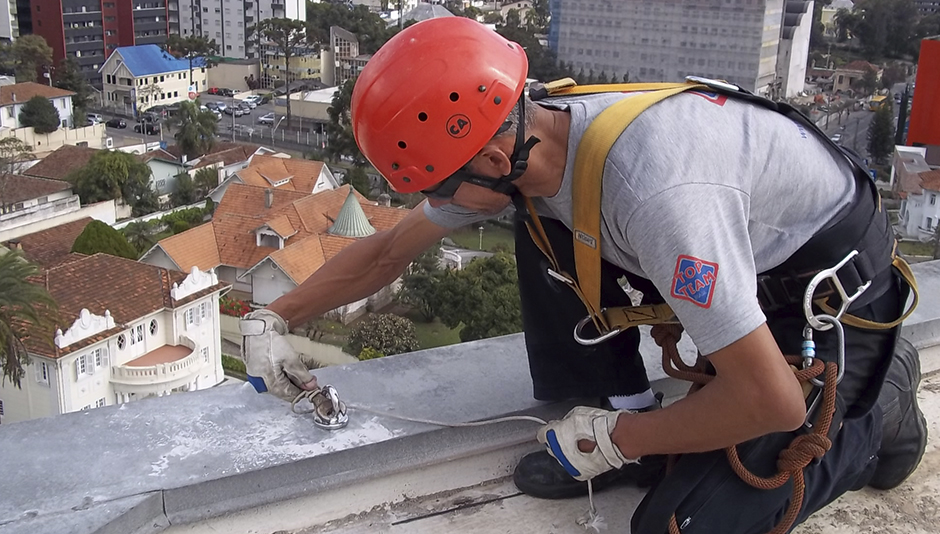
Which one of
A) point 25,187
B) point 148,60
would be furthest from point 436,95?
point 148,60

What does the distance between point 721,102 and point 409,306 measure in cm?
1393

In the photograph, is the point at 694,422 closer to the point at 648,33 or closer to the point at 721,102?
the point at 721,102

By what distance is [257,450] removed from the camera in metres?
1.62

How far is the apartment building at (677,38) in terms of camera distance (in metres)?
32.5

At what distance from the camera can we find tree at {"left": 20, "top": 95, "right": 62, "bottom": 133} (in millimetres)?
25219

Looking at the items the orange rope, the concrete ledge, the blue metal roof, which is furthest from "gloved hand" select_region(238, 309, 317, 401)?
the blue metal roof

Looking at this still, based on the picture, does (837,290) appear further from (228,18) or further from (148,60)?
(228,18)

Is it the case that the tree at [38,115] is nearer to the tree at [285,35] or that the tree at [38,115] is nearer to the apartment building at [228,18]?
the tree at [285,35]

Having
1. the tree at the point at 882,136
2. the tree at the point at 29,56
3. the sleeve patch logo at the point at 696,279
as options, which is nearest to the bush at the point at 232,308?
the sleeve patch logo at the point at 696,279

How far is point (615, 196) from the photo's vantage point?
1.34 metres

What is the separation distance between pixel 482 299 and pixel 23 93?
17856 millimetres

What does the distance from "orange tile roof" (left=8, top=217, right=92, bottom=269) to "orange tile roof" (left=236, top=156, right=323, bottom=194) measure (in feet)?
11.8

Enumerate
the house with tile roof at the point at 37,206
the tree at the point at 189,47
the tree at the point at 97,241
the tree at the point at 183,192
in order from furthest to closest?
the tree at the point at 189,47 → the tree at the point at 183,192 → the house with tile roof at the point at 37,206 → the tree at the point at 97,241

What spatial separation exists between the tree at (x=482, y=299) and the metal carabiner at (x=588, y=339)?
1076 centimetres
